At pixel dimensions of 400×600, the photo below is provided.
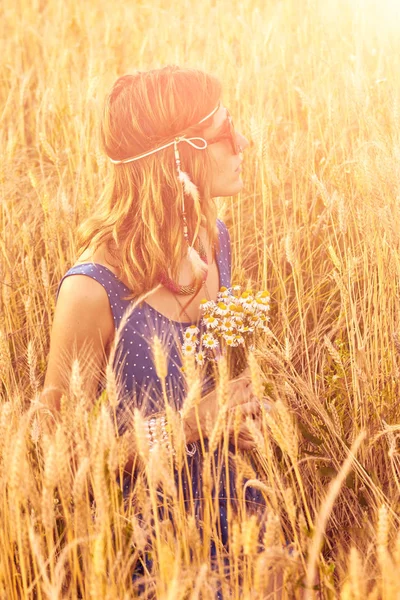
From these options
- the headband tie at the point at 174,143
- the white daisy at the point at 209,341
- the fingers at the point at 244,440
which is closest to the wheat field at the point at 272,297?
the fingers at the point at 244,440

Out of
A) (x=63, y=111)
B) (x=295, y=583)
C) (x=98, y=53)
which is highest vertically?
(x=98, y=53)

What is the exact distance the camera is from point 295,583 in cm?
118

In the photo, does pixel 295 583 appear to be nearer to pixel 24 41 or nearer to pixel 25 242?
pixel 25 242

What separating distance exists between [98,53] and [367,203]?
2.33 meters

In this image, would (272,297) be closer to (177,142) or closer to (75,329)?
(177,142)

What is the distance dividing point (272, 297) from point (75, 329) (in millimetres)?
808

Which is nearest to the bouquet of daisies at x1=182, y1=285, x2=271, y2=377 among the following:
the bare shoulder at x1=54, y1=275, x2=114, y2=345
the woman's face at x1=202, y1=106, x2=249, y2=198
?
the bare shoulder at x1=54, y1=275, x2=114, y2=345

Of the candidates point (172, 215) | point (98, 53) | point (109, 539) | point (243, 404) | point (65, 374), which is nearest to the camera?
point (109, 539)

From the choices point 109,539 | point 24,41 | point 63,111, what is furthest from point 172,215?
point 24,41

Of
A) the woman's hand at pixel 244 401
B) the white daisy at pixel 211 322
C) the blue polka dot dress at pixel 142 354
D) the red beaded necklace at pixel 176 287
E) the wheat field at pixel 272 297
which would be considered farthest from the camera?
the red beaded necklace at pixel 176 287

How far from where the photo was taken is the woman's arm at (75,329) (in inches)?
71.5

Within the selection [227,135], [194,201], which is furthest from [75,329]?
[227,135]

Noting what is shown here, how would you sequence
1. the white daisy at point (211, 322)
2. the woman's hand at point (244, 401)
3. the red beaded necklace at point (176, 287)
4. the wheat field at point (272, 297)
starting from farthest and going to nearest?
the red beaded necklace at point (176, 287) → the white daisy at point (211, 322) → the woman's hand at point (244, 401) → the wheat field at point (272, 297)

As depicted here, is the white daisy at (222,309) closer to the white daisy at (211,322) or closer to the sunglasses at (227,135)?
the white daisy at (211,322)
